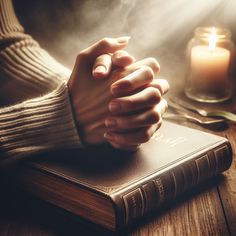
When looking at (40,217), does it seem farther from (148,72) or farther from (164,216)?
(148,72)

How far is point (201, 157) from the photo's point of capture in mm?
737

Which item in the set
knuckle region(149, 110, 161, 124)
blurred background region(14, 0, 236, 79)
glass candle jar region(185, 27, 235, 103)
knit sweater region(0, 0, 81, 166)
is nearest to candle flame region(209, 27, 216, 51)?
glass candle jar region(185, 27, 235, 103)

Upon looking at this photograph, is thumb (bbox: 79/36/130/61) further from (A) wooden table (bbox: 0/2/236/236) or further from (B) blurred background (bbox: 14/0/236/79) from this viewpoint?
(B) blurred background (bbox: 14/0/236/79)

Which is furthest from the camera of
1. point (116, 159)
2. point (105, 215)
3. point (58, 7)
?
point (58, 7)

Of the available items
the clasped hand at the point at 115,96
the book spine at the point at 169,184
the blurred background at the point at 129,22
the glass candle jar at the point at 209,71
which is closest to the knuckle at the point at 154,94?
the clasped hand at the point at 115,96

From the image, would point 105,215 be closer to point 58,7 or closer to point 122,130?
point 122,130

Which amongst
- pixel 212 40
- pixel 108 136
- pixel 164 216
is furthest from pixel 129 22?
pixel 164 216

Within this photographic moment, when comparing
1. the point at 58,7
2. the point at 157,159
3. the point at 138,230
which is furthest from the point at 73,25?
the point at 138,230

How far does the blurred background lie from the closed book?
0.65m

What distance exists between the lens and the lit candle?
1.21 meters

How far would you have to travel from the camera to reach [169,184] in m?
0.69

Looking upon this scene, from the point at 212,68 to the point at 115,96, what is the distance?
1.77 feet

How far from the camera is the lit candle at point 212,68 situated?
1207mm

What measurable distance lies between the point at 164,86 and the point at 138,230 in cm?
28
